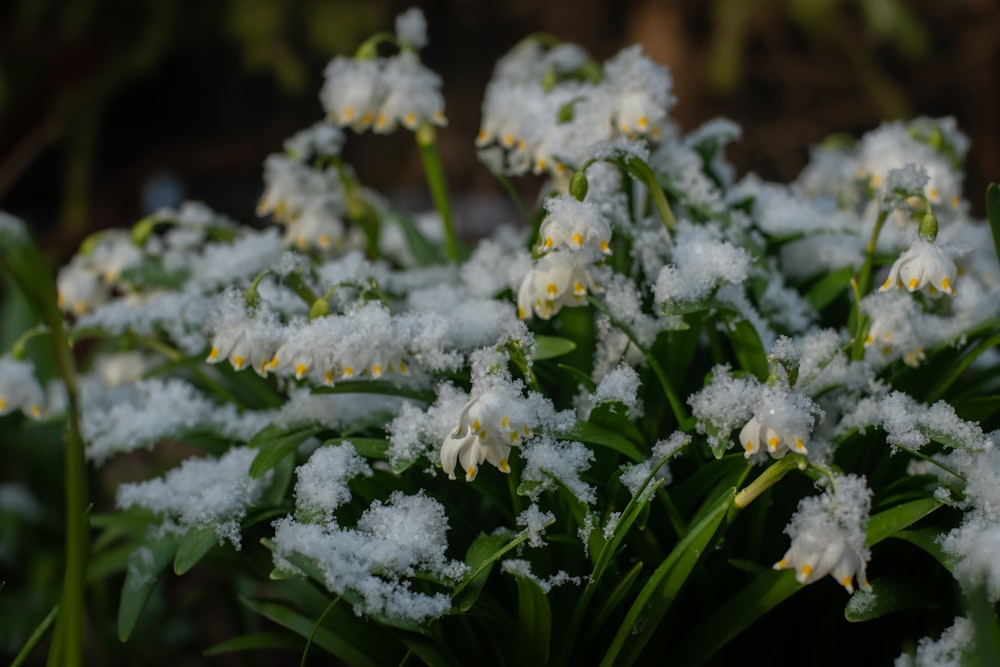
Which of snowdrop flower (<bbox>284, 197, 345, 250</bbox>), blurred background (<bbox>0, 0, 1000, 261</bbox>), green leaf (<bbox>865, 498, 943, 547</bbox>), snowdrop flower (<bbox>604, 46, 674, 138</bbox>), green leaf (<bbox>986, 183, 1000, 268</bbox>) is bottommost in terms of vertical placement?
green leaf (<bbox>865, 498, 943, 547</bbox>)

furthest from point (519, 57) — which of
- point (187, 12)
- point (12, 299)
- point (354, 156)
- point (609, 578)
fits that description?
point (354, 156)

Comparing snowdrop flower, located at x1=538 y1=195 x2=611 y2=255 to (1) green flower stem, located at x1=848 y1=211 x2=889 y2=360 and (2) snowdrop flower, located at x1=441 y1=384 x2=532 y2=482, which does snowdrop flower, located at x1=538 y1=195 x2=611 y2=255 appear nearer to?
(2) snowdrop flower, located at x1=441 y1=384 x2=532 y2=482

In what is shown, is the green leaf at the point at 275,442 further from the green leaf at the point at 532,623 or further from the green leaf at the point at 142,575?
the green leaf at the point at 532,623

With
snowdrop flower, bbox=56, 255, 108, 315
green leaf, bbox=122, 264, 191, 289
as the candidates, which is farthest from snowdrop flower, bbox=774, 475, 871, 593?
snowdrop flower, bbox=56, 255, 108, 315

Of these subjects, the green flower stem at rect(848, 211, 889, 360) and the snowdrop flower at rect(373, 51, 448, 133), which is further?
the snowdrop flower at rect(373, 51, 448, 133)

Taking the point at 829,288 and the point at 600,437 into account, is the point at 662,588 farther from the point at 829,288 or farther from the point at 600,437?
the point at 829,288

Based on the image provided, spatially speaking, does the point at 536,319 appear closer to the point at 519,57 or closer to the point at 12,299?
the point at 519,57

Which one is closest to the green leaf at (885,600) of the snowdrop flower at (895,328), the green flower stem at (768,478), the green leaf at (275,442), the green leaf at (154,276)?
the green flower stem at (768,478)
